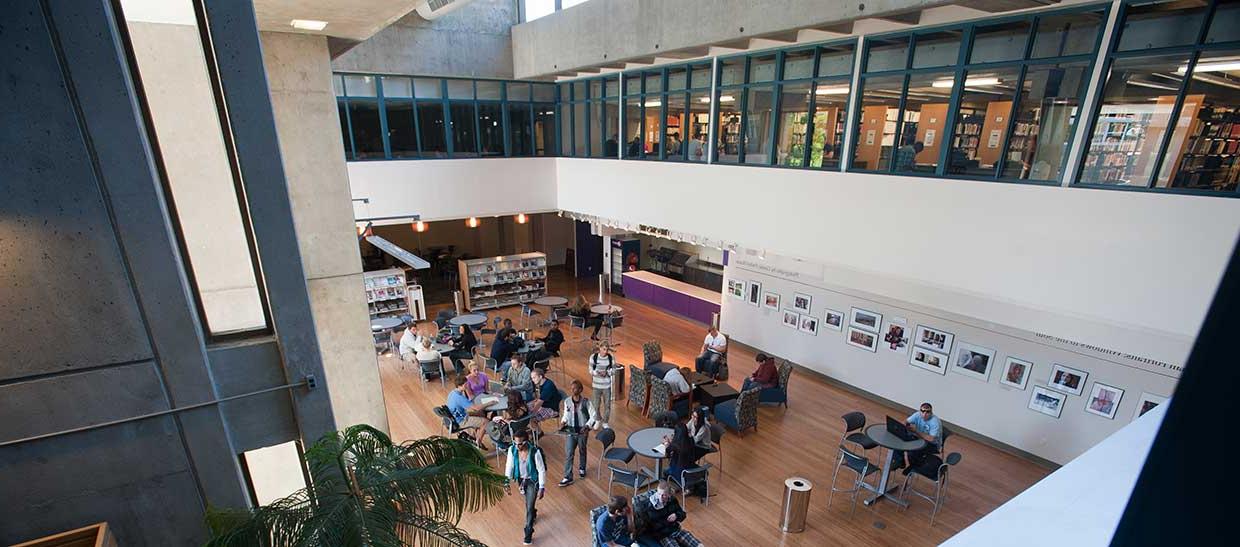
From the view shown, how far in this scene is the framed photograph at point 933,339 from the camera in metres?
8.87

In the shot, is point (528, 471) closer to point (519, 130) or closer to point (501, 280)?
point (501, 280)

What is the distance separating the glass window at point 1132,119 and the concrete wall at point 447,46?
11.9 metres

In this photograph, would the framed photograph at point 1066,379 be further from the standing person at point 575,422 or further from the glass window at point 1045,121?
the standing person at point 575,422

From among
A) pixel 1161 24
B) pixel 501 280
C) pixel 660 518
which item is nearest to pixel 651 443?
pixel 660 518

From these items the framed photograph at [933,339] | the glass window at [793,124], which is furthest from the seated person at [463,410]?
the framed photograph at [933,339]

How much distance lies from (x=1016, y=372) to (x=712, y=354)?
472 centimetres

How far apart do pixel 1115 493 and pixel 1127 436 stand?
0.94 meters

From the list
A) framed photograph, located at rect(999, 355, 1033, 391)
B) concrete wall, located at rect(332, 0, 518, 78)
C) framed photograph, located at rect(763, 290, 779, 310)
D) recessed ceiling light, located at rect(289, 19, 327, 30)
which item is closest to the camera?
recessed ceiling light, located at rect(289, 19, 327, 30)

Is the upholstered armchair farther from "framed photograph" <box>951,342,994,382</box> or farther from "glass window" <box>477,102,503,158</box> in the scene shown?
"glass window" <box>477,102,503,158</box>

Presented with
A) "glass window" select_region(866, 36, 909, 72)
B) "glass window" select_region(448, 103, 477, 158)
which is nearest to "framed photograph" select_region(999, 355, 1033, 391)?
"glass window" select_region(866, 36, 909, 72)

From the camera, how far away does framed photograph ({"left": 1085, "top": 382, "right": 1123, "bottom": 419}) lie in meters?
7.36

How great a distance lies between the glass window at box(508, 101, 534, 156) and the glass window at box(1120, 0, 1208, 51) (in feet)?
38.6

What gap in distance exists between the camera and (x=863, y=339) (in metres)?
10.0

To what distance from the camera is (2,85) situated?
9.54 feet
